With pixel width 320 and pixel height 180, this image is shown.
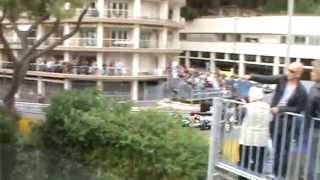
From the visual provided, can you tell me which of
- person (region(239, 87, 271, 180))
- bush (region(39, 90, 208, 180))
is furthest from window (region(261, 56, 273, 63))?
person (region(239, 87, 271, 180))

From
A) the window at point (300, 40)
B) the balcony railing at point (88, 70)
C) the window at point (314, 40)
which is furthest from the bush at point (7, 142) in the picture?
the window at point (300, 40)

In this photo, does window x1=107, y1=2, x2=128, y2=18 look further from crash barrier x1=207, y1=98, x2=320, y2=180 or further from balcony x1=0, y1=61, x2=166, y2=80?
crash barrier x1=207, y1=98, x2=320, y2=180

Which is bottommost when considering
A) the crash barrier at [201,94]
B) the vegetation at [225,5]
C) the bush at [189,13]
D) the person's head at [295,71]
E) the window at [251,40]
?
the crash barrier at [201,94]

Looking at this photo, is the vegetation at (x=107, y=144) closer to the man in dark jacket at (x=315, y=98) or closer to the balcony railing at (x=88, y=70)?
the man in dark jacket at (x=315, y=98)

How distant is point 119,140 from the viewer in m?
13.9

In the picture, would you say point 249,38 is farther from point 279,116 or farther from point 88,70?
point 279,116

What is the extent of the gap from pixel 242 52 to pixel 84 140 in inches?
1371

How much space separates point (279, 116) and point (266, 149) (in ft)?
1.73

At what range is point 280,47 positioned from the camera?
43.8m

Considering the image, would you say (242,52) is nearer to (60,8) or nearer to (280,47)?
(280,47)

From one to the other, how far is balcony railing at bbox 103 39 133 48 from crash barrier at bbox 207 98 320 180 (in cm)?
3372

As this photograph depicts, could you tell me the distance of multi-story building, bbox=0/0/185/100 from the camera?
39844 millimetres

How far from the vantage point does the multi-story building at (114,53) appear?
39844 millimetres

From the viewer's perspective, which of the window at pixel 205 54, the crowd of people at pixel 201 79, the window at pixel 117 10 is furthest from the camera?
the window at pixel 205 54
